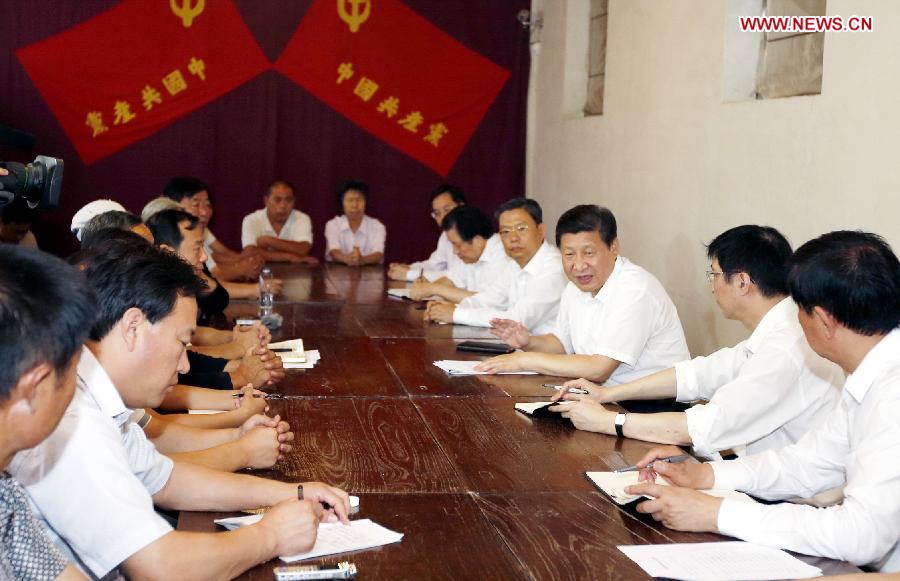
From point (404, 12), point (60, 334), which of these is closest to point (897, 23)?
point (60, 334)

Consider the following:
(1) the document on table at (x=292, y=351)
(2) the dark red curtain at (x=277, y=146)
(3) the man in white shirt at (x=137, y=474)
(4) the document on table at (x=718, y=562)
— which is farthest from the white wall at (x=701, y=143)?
(3) the man in white shirt at (x=137, y=474)

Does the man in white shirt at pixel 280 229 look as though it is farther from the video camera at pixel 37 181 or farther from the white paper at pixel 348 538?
the white paper at pixel 348 538

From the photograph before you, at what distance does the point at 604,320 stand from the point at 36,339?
2404 mm

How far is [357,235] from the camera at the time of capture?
7176 mm

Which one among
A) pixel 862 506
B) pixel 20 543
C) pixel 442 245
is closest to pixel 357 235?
pixel 442 245

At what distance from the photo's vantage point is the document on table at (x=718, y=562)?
5.04 feet

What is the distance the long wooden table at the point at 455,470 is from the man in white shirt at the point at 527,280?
27.7 inches

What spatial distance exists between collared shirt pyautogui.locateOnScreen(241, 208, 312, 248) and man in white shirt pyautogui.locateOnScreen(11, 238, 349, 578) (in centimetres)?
522

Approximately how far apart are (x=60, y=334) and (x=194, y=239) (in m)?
2.53

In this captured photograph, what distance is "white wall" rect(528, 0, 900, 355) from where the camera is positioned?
3.26m

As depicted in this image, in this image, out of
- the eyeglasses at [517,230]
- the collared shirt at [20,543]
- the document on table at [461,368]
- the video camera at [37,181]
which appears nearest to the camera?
the collared shirt at [20,543]

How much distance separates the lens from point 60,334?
3.70 ft

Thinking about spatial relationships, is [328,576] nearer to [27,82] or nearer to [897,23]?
[897,23]

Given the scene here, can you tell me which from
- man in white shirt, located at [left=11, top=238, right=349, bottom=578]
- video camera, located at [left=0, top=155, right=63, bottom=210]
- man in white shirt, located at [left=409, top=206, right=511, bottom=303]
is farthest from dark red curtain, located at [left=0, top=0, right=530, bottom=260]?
man in white shirt, located at [left=11, top=238, right=349, bottom=578]
